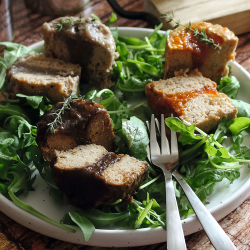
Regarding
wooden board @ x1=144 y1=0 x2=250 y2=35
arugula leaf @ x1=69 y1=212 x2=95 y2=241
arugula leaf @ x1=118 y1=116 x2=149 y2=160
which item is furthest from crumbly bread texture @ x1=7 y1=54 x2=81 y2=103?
wooden board @ x1=144 y1=0 x2=250 y2=35

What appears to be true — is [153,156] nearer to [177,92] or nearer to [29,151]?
[177,92]

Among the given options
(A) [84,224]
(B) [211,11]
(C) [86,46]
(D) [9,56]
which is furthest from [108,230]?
(B) [211,11]

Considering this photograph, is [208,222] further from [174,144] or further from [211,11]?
[211,11]

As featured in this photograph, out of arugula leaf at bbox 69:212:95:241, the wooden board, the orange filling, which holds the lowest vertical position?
arugula leaf at bbox 69:212:95:241

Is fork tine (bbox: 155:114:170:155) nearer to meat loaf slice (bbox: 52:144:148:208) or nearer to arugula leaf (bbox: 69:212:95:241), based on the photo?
meat loaf slice (bbox: 52:144:148:208)

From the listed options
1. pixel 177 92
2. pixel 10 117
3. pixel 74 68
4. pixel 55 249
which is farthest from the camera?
pixel 74 68

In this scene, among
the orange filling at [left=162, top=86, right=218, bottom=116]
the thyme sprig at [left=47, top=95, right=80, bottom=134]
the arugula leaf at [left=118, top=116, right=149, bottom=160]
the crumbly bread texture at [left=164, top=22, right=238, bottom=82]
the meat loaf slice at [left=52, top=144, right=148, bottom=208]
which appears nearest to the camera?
the meat loaf slice at [left=52, top=144, right=148, bottom=208]

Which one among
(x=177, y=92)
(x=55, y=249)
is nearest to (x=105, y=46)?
(x=177, y=92)
